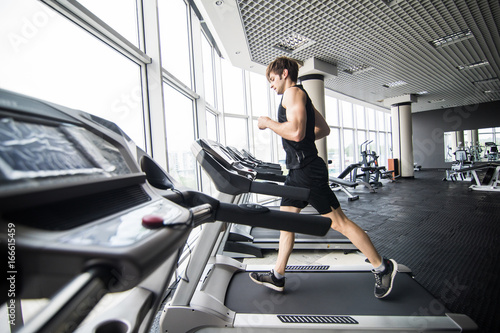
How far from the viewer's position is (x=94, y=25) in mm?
1626

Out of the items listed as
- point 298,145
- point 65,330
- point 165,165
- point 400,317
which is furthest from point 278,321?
point 165,165

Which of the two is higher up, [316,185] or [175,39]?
[175,39]

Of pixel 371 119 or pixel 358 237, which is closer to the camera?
pixel 358 237

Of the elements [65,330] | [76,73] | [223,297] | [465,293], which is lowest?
[465,293]

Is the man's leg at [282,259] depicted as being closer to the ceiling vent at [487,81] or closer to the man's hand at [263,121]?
the man's hand at [263,121]

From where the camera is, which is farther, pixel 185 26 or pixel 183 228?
pixel 185 26

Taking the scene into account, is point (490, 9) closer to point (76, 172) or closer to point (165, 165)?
point (165, 165)

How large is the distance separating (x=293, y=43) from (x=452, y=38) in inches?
106

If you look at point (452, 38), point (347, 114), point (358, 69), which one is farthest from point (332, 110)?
point (452, 38)

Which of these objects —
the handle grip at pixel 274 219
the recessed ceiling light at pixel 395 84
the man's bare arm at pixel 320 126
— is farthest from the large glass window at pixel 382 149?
the handle grip at pixel 274 219

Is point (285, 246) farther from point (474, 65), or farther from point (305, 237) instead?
point (474, 65)

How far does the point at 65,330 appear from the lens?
0.36m

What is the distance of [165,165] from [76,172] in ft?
5.74

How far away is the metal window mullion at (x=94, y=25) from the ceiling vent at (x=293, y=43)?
8.05ft
